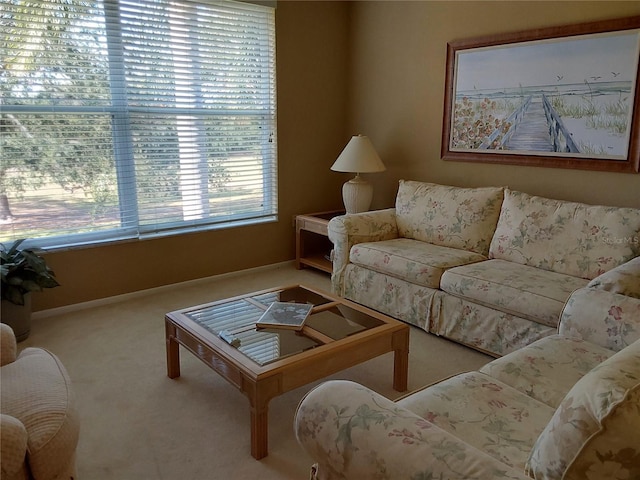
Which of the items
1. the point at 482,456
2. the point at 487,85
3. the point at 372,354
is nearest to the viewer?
the point at 482,456

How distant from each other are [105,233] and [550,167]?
10.1 ft

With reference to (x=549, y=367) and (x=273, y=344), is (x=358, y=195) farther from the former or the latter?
(x=549, y=367)

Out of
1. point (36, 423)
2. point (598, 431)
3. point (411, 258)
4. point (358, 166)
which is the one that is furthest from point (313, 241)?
point (598, 431)

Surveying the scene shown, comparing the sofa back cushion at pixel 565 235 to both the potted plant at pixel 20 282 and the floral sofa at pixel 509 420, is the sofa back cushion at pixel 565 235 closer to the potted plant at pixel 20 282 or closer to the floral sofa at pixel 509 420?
the floral sofa at pixel 509 420

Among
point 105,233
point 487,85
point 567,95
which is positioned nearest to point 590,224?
point 567,95

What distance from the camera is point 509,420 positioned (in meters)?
1.55

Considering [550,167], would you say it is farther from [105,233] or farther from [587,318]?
[105,233]

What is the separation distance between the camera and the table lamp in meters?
4.05

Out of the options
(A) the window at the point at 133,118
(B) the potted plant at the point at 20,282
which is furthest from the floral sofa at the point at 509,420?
(A) the window at the point at 133,118

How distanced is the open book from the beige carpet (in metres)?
0.37

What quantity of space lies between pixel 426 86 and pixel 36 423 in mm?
3567

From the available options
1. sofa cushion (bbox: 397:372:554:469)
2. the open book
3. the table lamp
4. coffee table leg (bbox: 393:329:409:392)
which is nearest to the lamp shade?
the table lamp

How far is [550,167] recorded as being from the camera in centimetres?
340

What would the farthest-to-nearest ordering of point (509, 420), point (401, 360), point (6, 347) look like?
point (401, 360) → point (6, 347) → point (509, 420)
